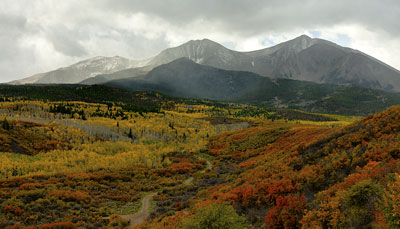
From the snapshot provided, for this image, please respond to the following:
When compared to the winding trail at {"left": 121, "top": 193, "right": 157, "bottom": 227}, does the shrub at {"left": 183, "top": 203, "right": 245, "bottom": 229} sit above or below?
above

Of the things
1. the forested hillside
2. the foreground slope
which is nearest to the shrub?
the forested hillside

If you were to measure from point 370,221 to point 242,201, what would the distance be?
9.75 m

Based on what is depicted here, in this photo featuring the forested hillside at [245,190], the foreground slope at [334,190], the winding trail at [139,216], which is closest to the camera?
the foreground slope at [334,190]

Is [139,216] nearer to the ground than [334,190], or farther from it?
nearer to the ground

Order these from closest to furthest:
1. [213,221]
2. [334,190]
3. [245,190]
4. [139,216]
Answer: [213,221], [334,190], [245,190], [139,216]

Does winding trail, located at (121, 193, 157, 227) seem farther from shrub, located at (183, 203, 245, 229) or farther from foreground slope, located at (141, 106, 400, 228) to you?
shrub, located at (183, 203, 245, 229)

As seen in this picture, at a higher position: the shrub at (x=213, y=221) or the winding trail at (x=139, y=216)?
the shrub at (x=213, y=221)

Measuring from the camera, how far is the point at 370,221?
31.9ft

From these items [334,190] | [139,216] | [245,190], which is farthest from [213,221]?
[139,216]

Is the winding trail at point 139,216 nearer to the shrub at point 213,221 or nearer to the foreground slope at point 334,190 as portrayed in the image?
the foreground slope at point 334,190

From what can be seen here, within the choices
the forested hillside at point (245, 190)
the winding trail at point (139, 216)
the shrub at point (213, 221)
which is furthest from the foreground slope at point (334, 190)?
the winding trail at point (139, 216)

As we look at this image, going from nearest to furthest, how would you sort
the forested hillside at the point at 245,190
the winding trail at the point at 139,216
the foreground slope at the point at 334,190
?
1. the foreground slope at the point at 334,190
2. the forested hillside at the point at 245,190
3. the winding trail at the point at 139,216

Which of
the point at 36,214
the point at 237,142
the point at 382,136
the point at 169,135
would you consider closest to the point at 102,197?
the point at 36,214

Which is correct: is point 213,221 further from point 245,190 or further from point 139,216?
point 139,216
